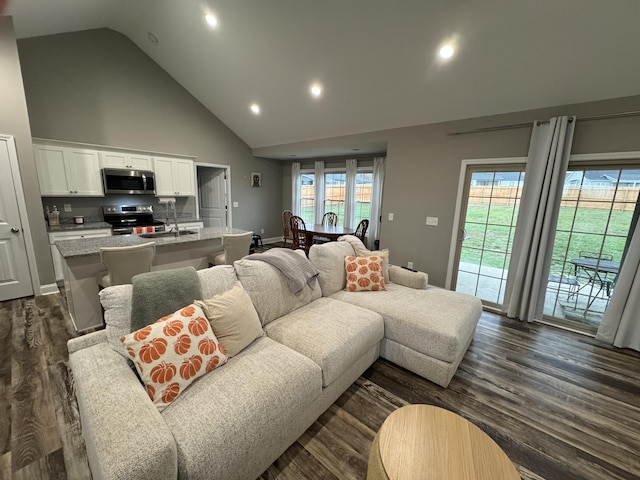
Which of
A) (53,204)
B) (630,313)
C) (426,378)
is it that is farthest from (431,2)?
(53,204)

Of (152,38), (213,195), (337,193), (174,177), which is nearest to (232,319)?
(174,177)

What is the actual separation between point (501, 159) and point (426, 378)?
285 cm

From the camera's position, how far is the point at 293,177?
7.34 meters

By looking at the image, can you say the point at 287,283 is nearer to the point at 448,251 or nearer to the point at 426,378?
the point at 426,378

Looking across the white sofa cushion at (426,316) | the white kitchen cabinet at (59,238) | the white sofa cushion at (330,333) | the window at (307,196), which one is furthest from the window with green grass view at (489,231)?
the white kitchen cabinet at (59,238)

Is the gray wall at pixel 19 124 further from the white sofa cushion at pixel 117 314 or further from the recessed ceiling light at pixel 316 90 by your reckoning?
the recessed ceiling light at pixel 316 90

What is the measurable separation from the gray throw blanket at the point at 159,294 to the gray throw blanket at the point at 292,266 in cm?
61

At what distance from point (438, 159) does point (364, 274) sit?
223 cm

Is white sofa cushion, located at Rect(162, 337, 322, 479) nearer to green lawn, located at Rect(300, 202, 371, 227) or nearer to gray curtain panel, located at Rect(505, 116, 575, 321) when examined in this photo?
gray curtain panel, located at Rect(505, 116, 575, 321)

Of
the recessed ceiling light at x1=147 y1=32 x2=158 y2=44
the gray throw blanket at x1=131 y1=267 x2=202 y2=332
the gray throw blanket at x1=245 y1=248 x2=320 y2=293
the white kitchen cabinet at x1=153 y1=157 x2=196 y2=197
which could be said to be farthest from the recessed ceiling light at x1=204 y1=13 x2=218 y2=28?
the gray throw blanket at x1=131 y1=267 x2=202 y2=332

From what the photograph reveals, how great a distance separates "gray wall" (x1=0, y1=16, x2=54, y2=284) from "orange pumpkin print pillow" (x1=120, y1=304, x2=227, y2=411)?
361 centimetres

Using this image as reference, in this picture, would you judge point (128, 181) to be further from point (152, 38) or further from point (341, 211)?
point (341, 211)

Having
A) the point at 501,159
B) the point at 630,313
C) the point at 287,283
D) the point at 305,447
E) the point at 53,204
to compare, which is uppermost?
the point at 501,159

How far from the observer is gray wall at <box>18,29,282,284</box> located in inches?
153
